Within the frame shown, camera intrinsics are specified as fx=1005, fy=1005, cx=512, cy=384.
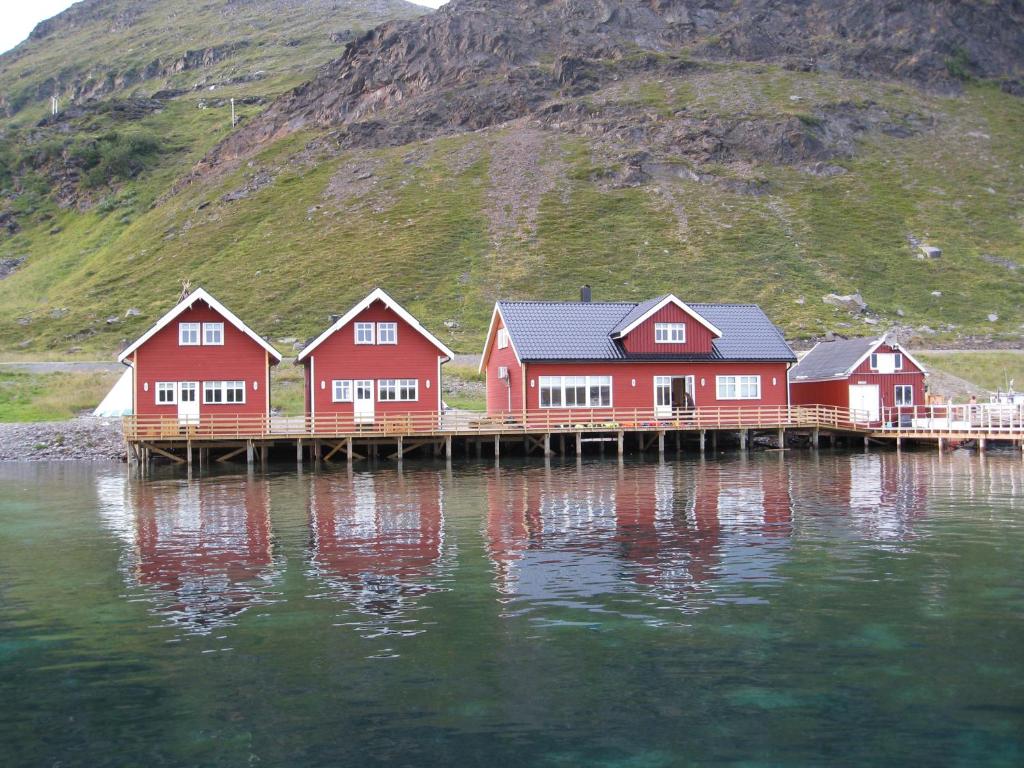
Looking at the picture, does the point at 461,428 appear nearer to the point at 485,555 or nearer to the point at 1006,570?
the point at 485,555

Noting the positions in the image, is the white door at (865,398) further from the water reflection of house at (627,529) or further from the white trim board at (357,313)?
the white trim board at (357,313)

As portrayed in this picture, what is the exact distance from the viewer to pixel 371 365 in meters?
48.4

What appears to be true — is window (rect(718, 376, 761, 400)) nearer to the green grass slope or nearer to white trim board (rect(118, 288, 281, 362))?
white trim board (rect(118, 288, 281, 362))

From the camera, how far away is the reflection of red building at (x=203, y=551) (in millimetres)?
16547

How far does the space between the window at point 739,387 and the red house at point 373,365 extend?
1451cm

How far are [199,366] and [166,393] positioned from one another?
1.92 metres

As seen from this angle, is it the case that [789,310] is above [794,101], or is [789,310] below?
below

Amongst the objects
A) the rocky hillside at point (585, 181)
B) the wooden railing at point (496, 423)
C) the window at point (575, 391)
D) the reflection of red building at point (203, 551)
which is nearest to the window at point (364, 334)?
the wooden railing at point (496, 423)

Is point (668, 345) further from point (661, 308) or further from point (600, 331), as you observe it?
point (600, 331)

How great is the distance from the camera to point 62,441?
172 feet

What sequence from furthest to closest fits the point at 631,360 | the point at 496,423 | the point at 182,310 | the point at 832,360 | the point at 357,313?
the point at 832,360, the point at 631,360, the point at 496,423, the point at 357,313, the point at 182,310

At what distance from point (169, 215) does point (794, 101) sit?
88815 millimetres

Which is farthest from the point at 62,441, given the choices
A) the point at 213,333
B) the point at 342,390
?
the point at 342,390

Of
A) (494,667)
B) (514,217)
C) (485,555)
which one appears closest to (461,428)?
(485,555)
